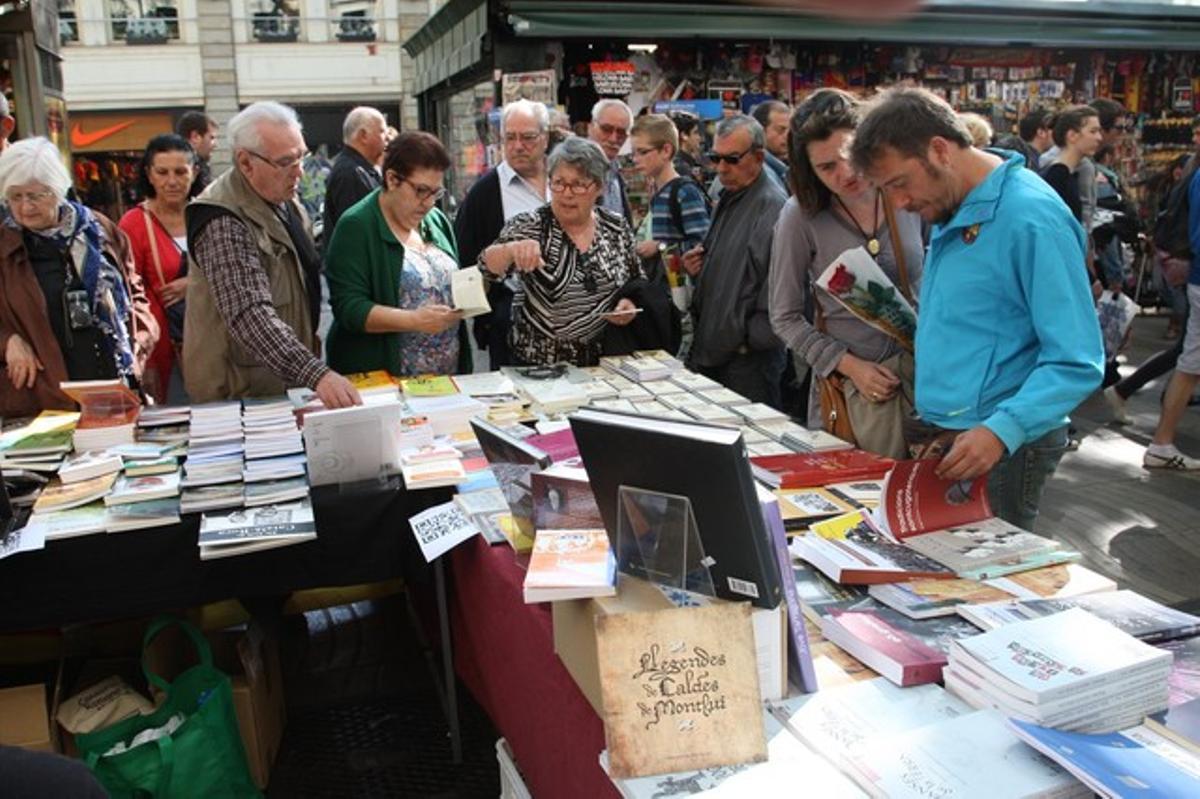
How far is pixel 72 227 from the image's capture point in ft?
10.5

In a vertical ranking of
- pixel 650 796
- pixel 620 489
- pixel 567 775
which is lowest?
pixel 567 775

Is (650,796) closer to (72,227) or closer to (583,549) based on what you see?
(583,549)

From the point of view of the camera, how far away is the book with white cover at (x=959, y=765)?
117cm

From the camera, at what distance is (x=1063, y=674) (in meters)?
1.28

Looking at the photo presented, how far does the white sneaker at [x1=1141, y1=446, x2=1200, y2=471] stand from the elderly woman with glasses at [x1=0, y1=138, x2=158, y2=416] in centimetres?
476

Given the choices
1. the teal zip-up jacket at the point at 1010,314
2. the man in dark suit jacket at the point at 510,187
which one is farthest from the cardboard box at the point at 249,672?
the teal zip-up jacket at the point at 1010,314

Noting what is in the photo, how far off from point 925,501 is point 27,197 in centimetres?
281

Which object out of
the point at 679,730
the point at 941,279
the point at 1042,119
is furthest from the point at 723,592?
the point at 1042,119

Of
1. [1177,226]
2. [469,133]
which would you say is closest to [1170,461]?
[1177,226]

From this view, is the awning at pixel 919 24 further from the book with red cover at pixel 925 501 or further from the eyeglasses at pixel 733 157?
the book with red cover at pixel 925 501

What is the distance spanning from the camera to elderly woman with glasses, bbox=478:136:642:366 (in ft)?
10.8

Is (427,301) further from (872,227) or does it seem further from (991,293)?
(991,293)

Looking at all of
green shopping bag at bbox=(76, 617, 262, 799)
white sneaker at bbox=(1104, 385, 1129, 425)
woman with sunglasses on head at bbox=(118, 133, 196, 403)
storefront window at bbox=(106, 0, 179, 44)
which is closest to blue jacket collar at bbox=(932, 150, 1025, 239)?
green shopping bag at bbox=(76, 617, 262, 799)

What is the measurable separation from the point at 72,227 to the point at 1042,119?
6206 millimetres
